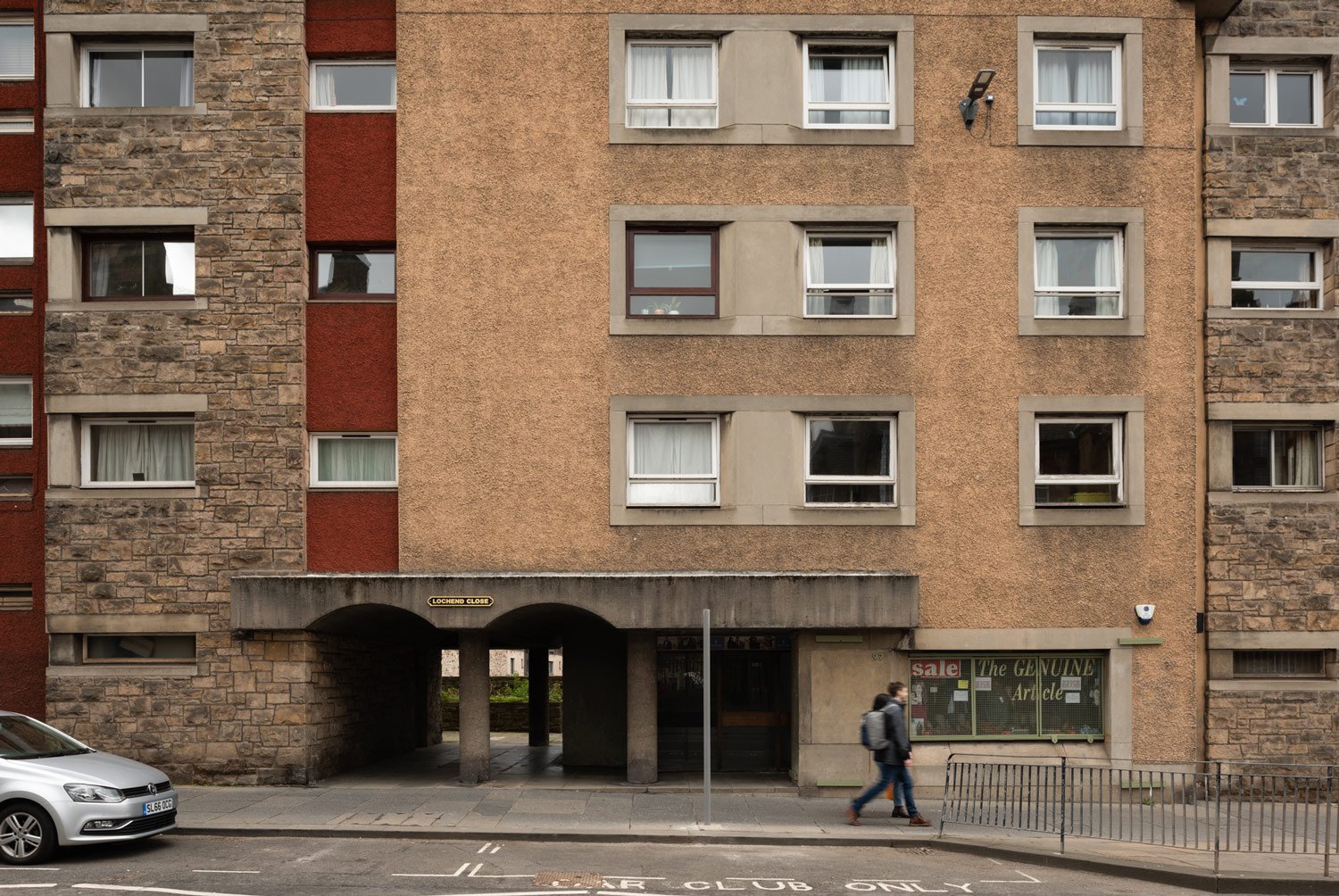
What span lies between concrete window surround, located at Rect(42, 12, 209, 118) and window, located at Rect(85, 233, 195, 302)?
1.80 metres

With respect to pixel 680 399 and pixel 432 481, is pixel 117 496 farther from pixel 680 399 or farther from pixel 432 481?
pixel 680 399

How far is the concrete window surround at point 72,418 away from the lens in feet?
56.4

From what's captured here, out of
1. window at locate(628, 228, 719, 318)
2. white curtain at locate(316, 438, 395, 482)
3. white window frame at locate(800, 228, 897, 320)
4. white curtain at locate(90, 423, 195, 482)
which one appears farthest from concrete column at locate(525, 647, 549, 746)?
white window frame at locate(800, 228, 897, 320)

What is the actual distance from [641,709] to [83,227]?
10.8 m

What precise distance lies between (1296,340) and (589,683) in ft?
39.9

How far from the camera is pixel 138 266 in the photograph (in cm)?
1775

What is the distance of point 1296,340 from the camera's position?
17.6 m

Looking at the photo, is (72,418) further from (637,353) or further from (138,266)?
(637,353)

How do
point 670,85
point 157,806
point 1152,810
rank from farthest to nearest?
point 670,85, point 1152,810, point 157,806

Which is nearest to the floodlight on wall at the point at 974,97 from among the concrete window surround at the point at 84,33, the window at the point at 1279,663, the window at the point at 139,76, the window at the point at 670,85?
the window at the point at 670,85

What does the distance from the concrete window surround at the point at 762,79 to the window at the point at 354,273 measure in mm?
3926

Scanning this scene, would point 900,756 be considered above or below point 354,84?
below

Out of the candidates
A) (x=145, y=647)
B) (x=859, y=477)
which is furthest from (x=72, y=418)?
(x=859, y=477)

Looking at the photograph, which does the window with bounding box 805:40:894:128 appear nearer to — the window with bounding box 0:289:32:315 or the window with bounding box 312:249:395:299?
the window with bounding box 312:249:395:299
